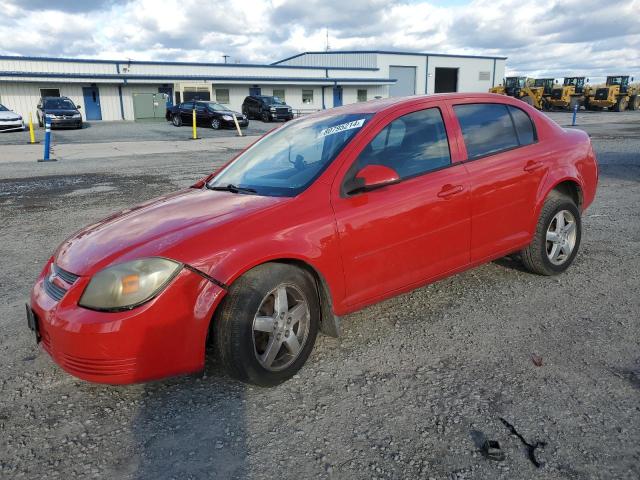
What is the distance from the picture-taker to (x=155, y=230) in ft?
9.68

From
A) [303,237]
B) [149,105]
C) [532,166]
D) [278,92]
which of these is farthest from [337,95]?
[303,237]

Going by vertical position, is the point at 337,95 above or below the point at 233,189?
above

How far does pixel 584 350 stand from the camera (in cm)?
327

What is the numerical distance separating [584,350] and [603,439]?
0.95m

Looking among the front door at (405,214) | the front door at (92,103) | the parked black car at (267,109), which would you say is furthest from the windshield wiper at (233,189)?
the front door at (92,103)

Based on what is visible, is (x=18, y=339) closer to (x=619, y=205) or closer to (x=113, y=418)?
(x=113, y=418)

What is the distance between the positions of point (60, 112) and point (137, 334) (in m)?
28.1

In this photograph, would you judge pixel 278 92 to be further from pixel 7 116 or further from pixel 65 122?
pixel 7 116

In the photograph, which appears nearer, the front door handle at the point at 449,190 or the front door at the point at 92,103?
the front door handle at the point at 449,190

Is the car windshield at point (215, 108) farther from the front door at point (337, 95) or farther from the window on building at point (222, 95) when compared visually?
the front door at point (337, 95)

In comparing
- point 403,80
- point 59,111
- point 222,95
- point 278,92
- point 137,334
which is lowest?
point 137,334

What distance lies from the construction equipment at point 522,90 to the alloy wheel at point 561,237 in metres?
37.1

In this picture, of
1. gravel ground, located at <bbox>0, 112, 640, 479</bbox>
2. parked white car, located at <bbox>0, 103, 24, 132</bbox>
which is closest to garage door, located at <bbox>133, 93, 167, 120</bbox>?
parked white car, located at <bbox>0, 103, 24, 132</bbox>

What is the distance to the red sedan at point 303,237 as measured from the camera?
104 inches
